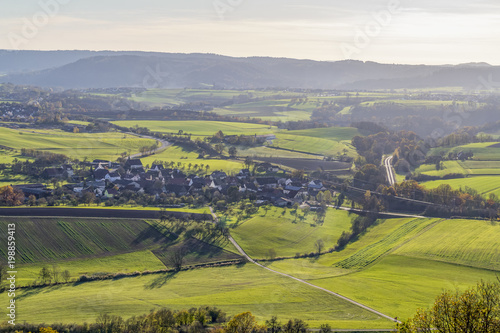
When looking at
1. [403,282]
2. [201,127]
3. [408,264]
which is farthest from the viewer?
[201,127]

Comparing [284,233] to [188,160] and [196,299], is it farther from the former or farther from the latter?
[188,160]

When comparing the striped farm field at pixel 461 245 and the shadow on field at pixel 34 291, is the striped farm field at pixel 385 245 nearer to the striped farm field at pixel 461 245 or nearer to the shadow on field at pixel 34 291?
the striped farm field at pixel 461 245

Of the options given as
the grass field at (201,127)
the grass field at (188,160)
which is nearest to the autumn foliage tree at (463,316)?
the grass field at (188,160)

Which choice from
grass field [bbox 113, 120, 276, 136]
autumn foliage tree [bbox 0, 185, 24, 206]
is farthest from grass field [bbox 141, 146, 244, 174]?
autumn foliage tree [bbox 0, 185, 24, 206]

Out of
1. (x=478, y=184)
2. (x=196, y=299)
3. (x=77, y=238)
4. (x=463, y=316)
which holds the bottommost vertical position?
(x=196, y=299)

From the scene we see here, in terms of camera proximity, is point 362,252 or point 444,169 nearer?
point 362,252

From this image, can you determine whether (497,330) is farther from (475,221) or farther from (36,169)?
(36,169)

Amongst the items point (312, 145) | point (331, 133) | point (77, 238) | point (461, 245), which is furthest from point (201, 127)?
point (461, 245)

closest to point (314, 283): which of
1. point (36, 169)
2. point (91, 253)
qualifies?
point (91, 253)
